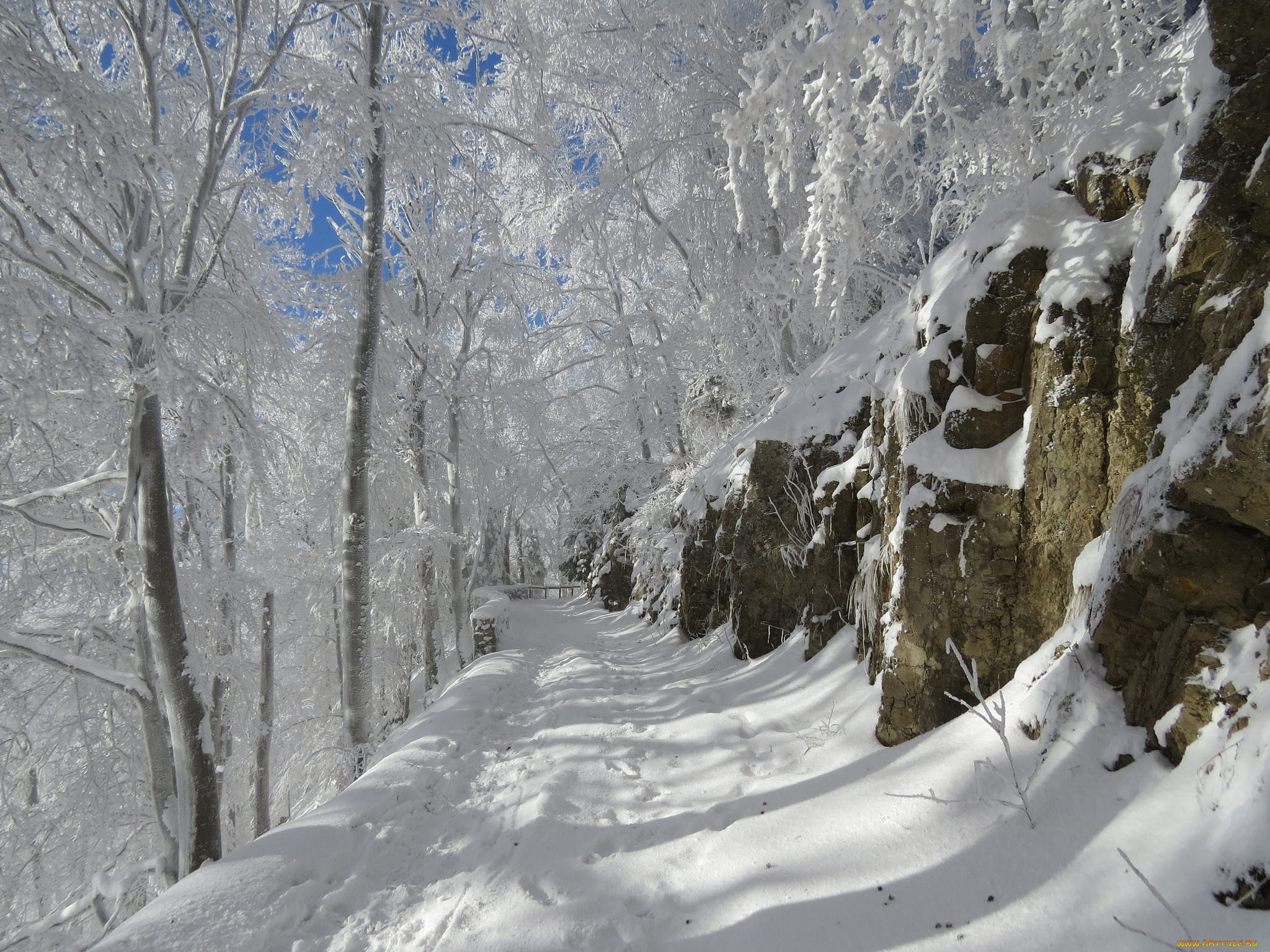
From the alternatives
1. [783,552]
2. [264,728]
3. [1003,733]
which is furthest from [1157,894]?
[264,728]

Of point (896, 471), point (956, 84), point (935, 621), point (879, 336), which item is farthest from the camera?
point (956, 84)

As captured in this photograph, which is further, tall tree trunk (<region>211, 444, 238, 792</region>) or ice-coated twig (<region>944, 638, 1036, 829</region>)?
tall tree trunk (<region>211, 444, 238, 792</region>)

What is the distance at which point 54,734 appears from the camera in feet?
22.4

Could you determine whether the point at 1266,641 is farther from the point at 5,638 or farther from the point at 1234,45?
the point at 5,638

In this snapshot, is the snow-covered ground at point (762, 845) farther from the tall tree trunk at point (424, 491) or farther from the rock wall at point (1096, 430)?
the tall tree trunk at point (424, 491)

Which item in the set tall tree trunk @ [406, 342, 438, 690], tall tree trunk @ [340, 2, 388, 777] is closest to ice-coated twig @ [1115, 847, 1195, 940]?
tall tree trunk @ [340, 2, 388, 777]

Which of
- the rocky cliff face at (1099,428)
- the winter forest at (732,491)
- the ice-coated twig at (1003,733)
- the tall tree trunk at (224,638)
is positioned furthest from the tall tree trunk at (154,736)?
the ice-coated twig at (1003,733)

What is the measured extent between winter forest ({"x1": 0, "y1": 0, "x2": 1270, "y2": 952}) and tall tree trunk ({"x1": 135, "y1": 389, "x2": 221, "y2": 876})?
0.03 meters

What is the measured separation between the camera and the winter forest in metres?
1.87

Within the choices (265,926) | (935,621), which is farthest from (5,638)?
(935,621)

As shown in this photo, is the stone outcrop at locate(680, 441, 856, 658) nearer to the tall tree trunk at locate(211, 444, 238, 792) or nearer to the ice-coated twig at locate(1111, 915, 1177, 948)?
the ice-coated twig at locate(1111, 915, 1177, 948)

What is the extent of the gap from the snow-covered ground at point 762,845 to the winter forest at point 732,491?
19 millimetres

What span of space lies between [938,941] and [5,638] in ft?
20.5

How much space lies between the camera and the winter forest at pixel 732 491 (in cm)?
187
